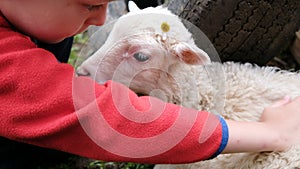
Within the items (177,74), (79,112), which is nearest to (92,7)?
(79,112)

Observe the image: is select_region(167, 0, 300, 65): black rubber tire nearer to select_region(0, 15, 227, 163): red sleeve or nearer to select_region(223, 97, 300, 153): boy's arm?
select_region(223, 97, 300, 153): boy's arm

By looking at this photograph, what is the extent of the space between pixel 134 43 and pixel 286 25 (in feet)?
1.89

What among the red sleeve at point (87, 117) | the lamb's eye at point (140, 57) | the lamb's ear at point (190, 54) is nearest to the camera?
the red sleeve at point (87, 117)

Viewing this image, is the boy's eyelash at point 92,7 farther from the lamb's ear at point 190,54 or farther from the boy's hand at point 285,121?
the boy's hand at point 285,121

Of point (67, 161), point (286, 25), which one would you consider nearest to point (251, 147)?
point (286, 25)

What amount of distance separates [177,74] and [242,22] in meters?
0.29

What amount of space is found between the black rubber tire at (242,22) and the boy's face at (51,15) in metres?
0.43

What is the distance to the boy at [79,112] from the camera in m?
1.01

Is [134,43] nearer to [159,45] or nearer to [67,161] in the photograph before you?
[159,45]

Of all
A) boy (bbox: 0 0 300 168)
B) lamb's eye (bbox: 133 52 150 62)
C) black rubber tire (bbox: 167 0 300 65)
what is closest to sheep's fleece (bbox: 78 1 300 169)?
lamb's eye (bbox: 133 52 150 62)

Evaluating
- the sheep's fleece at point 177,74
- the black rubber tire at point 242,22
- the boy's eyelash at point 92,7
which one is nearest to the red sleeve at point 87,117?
the boy's eyelash at point 92,7

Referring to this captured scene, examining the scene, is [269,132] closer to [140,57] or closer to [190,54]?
[190,54]

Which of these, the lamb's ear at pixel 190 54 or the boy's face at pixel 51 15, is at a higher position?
the boy's face at pixel 51 15

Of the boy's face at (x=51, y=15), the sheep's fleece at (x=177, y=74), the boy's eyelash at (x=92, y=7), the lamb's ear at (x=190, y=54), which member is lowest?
the sheep's fleece at (x=177, y=74)
